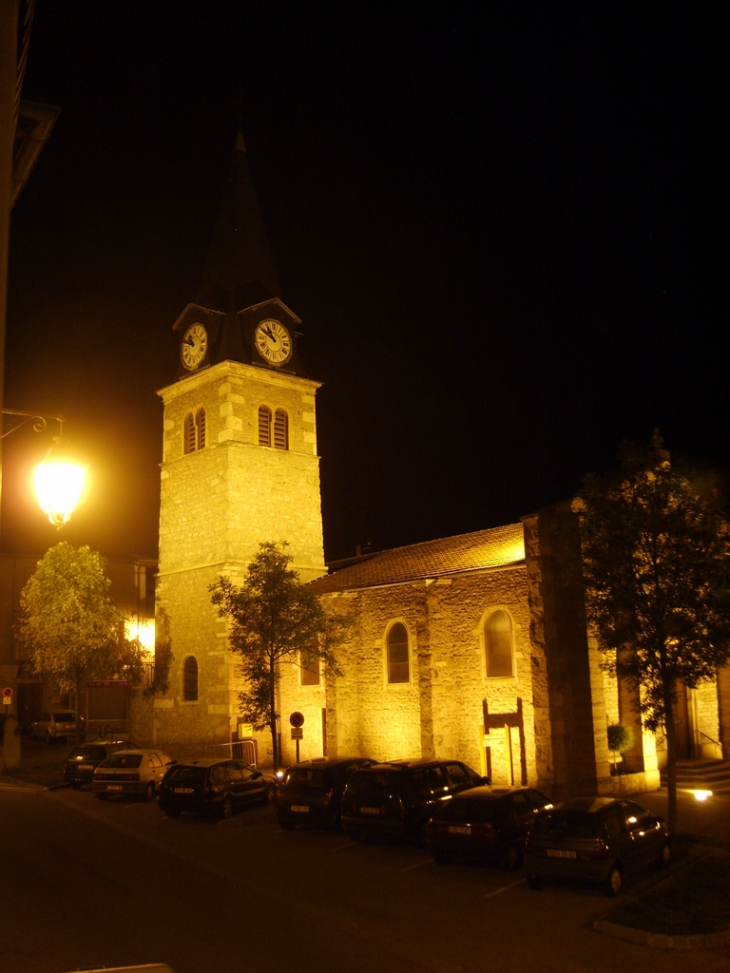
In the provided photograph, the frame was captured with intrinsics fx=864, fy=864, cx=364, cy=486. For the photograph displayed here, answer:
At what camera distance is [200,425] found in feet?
120

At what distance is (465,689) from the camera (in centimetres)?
2453

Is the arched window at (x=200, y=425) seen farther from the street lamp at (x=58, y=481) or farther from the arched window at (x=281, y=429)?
the street lamp at (x=58, y=481)

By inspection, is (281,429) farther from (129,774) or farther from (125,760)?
(129,774)

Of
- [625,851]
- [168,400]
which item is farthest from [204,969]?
[168,400]

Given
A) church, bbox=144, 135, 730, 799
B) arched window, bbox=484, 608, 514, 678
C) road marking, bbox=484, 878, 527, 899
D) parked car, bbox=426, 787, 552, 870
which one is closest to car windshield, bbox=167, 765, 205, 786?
church, bbox=144, 135, 730, 799

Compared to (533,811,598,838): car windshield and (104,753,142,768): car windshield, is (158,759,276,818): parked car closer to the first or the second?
(104,753,142,768): car windshield

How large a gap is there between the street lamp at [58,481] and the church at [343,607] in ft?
36.7

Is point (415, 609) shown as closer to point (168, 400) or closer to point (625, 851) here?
point (625, 851)

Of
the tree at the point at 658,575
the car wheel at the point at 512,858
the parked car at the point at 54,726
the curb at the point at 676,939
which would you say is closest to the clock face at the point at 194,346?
the parked car at the point at 54,726

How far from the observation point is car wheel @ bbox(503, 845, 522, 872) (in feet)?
47.6

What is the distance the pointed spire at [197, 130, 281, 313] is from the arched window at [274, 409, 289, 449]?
489 centimetres

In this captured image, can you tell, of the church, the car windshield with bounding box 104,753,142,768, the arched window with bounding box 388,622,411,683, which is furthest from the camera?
the arched window with bounding box 388,622,411,683

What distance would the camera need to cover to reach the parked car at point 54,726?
43.5 metres

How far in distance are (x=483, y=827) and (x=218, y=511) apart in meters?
21.6
